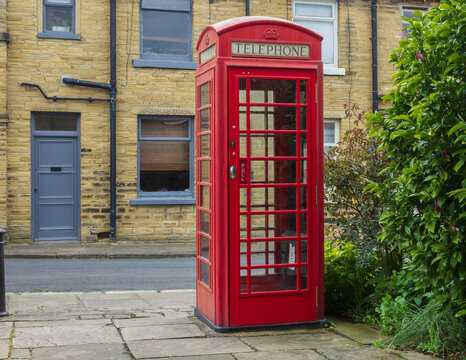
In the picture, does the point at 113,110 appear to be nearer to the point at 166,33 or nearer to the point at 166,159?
the point at 166,159

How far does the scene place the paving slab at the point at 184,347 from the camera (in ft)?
17.5

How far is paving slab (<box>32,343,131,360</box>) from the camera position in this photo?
5184 mm

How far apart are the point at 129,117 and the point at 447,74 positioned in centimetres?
1230

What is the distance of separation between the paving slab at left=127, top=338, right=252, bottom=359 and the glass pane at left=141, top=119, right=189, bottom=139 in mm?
11553

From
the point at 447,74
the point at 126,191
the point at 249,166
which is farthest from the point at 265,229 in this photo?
the point at 126,191

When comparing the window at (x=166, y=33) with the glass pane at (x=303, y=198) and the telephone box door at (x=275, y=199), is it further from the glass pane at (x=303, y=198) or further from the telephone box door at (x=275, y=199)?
A: the glass pane at (x=303, y=198)

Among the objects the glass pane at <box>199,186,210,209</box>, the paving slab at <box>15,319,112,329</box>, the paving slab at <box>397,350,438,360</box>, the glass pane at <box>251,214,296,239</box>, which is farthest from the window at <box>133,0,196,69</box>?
the paving slab at <box>397,350,438,360</box>

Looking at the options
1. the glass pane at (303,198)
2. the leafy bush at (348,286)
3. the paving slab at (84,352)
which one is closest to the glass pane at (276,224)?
the glass pane at (303,198)

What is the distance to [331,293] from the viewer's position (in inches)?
269

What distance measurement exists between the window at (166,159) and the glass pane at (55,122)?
64.1 inches

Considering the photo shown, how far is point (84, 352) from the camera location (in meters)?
A: 5.34

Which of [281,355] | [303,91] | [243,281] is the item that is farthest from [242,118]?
[281,355]

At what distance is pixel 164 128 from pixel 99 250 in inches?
147

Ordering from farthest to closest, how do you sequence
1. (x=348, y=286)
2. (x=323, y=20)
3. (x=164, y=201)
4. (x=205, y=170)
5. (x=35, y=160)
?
(x=323, y=20)
(x=164, y=201)
(x=35, y=160)
(x=348, y=286)
(x=205, y=170)
